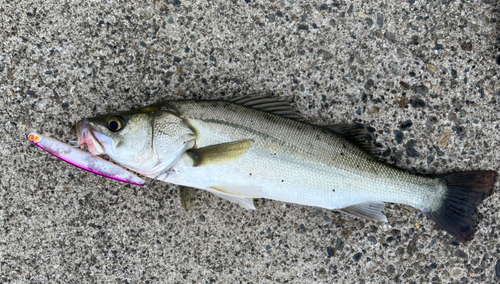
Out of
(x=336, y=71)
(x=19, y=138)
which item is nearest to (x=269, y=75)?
(x=336, y=71)

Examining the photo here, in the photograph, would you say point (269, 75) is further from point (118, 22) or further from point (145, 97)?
point (118, 22)

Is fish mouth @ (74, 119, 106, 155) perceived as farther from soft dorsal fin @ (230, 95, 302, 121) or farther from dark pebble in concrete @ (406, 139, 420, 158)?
dark pebble in concrete @ (406, 139, 420, 158)

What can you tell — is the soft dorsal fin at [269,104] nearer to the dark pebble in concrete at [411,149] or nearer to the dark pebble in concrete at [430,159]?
the dark pebble in concrete at [411,149]

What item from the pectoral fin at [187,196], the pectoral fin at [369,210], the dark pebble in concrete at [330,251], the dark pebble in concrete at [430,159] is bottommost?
the dark pebble in concrete at [330,251]

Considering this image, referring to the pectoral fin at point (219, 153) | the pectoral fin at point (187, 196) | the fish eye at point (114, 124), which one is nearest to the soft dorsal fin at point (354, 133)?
the pectoral fin at point (219, 153)

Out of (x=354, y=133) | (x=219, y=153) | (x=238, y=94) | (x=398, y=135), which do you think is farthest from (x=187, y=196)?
(x=398, y=135)

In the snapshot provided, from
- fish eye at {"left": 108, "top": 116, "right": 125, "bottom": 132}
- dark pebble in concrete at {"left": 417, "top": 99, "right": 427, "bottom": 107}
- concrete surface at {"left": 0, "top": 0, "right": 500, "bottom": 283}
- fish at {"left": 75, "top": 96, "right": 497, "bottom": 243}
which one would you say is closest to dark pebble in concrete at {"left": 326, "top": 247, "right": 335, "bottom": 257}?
concrete surface at {"left": 0, "top": 0, "right": 500, "bottom": 283}
